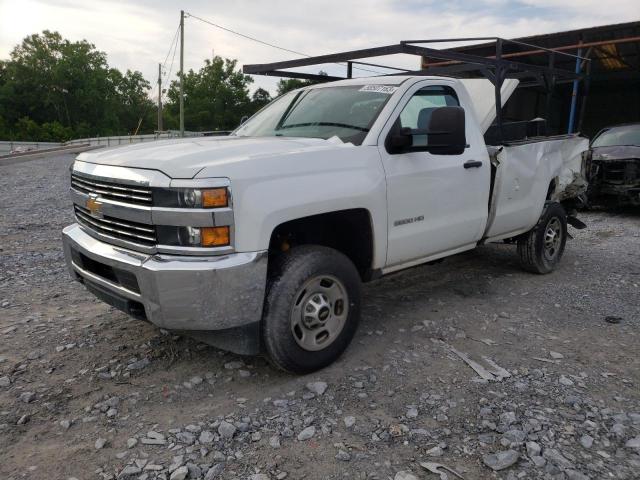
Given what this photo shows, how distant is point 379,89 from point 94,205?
2177 millimetres

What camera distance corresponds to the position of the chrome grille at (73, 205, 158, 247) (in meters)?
2.96

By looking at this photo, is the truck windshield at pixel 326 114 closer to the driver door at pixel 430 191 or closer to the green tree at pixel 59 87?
the driver door at pixel 430 191

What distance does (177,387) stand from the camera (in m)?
3.30

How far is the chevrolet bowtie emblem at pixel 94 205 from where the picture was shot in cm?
327

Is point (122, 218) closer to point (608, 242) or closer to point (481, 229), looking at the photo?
point (481, 229)

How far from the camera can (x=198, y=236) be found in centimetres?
283

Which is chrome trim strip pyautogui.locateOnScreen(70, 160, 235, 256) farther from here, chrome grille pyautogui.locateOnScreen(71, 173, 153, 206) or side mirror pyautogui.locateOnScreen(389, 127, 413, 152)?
side mirror pyautogui.locateOnScreen(389, 127, 413, 152)

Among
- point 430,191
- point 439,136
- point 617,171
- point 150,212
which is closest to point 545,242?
point 430,191

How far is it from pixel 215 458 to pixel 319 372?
1.00 m

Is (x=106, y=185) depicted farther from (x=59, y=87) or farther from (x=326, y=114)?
(x=59, y=87)

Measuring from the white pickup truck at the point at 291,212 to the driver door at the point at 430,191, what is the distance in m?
0.01

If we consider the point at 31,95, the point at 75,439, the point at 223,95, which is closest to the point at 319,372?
the point at 75,439

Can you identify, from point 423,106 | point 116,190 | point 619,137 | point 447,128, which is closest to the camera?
point 116,190

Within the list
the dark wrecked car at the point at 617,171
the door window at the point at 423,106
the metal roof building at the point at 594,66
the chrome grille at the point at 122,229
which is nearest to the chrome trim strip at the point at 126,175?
the chrome grille at the point at 122,229
